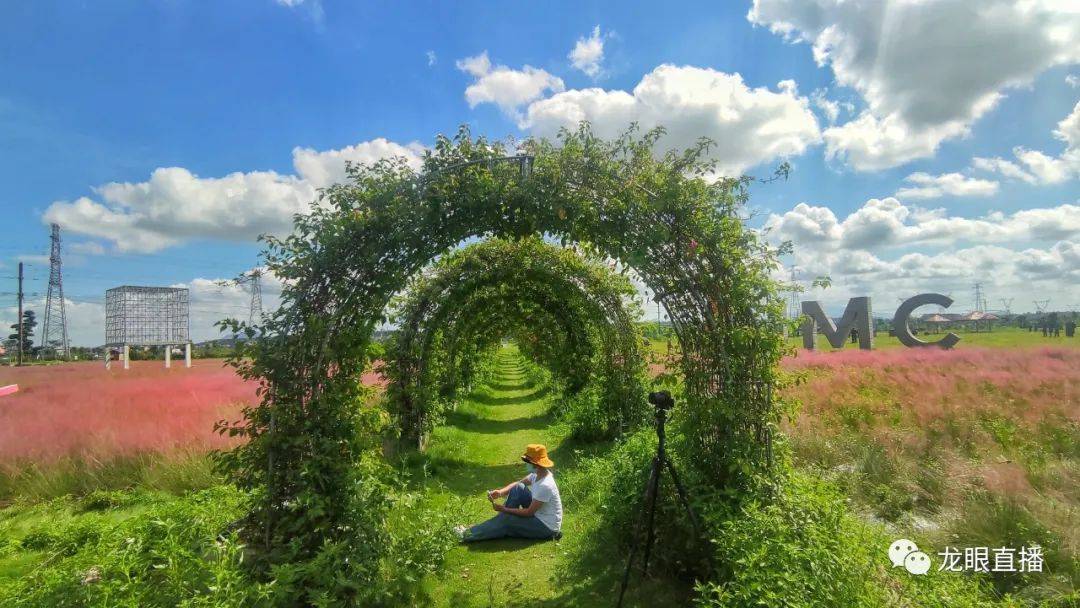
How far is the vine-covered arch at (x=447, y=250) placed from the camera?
322 cm

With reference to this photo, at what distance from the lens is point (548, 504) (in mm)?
4641

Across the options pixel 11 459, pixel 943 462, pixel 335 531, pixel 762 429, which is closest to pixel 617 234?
pixel 762 429

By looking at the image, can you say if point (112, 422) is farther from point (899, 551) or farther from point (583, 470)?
point (899, 551)

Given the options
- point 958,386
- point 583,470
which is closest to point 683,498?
point 583,470

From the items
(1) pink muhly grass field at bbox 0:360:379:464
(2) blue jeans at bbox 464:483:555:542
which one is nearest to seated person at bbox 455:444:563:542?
(2) blue jeans at bbox 464:483:555:542

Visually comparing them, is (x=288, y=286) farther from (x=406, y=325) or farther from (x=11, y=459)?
(x=11, y=459)

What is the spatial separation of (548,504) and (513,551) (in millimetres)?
499

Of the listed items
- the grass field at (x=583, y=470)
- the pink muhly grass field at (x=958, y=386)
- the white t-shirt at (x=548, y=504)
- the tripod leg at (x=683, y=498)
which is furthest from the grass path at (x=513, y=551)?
the pink muhly grass field at (x=958, y=386)

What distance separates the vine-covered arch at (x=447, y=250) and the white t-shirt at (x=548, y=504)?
1.36m

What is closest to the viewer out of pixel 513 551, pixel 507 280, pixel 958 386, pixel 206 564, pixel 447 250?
pixel 206 564

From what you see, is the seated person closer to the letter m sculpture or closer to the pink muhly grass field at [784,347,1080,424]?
the pink muhly grass field at [784,347,1080,424]

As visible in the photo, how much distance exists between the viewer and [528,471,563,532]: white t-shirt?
461cm

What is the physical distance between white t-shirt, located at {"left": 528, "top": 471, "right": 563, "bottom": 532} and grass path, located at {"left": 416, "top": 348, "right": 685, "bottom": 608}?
17cm

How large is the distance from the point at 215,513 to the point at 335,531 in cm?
81
